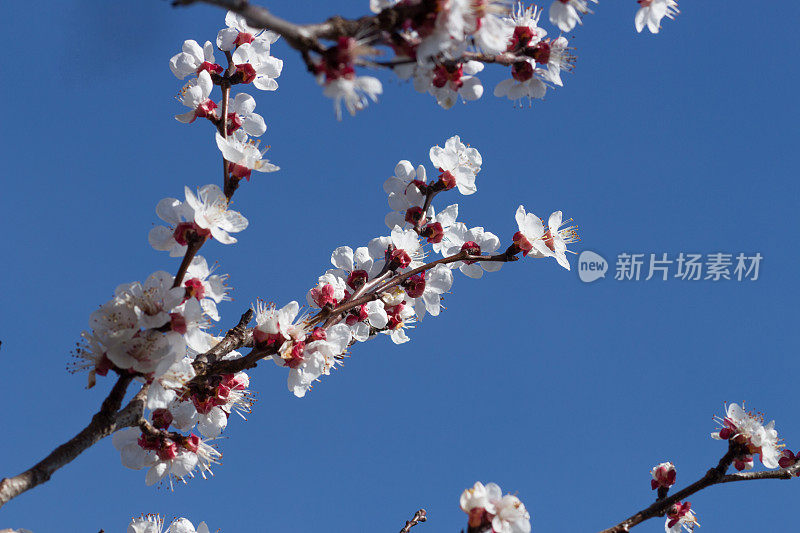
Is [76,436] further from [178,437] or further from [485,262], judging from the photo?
[485,262]

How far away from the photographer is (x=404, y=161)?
3658 mm

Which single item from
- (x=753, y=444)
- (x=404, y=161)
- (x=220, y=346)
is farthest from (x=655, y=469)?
(x=220, y=346)

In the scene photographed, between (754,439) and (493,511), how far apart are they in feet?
5.71

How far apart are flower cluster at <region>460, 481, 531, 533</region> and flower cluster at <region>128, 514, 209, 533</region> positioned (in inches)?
60.8

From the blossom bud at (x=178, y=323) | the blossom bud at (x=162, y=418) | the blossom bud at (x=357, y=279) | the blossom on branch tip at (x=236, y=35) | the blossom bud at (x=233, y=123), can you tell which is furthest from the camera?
the blossom bud at (x=357, y=279)

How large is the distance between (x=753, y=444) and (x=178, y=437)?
9.45 feet

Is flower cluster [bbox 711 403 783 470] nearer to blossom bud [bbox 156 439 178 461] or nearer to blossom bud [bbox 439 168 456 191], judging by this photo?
blossom bud [bbox 439 168 456 191]

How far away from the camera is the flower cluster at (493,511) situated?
96.7 inches

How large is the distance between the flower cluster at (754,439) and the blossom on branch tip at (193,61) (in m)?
3.31

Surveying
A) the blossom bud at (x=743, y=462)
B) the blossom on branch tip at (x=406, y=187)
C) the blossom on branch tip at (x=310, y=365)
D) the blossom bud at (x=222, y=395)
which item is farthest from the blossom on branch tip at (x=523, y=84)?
the blossom bud at (x=743, y=462)

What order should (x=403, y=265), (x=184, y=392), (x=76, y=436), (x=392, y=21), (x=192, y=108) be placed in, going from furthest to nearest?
(x=403, y=265) → (x=192, y=108) → (x=184, y=392) → (x=76, y=436) → (x=392, y=21)

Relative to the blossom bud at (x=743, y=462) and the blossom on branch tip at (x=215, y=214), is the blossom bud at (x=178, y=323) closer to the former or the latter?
the blossom on branch tip at (x=215, y=214)

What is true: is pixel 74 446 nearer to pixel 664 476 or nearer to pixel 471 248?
pixel 471 248

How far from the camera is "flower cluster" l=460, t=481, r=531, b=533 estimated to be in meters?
2.46
